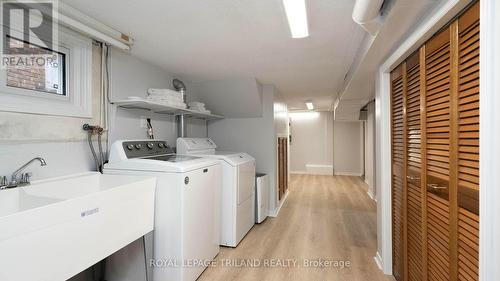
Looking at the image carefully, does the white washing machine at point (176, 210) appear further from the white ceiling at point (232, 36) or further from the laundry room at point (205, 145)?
the white ceiling at point (232, 36)

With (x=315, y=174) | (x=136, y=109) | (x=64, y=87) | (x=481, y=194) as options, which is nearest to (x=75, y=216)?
(x=64, y=87)

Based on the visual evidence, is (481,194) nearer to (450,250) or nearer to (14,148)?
(450,250)

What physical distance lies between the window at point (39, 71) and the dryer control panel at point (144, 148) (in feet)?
2.12

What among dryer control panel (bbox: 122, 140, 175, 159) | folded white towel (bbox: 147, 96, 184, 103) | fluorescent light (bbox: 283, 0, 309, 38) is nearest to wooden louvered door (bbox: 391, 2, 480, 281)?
fluorescent light (bbox: 283, 0, 309, 38)

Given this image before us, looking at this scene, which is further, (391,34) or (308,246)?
(308,246)

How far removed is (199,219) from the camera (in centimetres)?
209

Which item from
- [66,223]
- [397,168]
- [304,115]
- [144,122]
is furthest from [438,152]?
[304,115]

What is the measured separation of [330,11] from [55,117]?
2.13 meters

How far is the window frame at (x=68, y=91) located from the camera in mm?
1540

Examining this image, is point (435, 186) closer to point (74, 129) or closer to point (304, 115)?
point (74, 129)

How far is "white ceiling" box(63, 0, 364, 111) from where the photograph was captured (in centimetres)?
154

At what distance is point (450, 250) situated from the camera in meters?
1.20

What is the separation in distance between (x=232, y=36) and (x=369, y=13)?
1.09m

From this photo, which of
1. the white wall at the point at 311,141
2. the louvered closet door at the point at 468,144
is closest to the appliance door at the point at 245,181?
the louvered closet door at the point at 468,144
